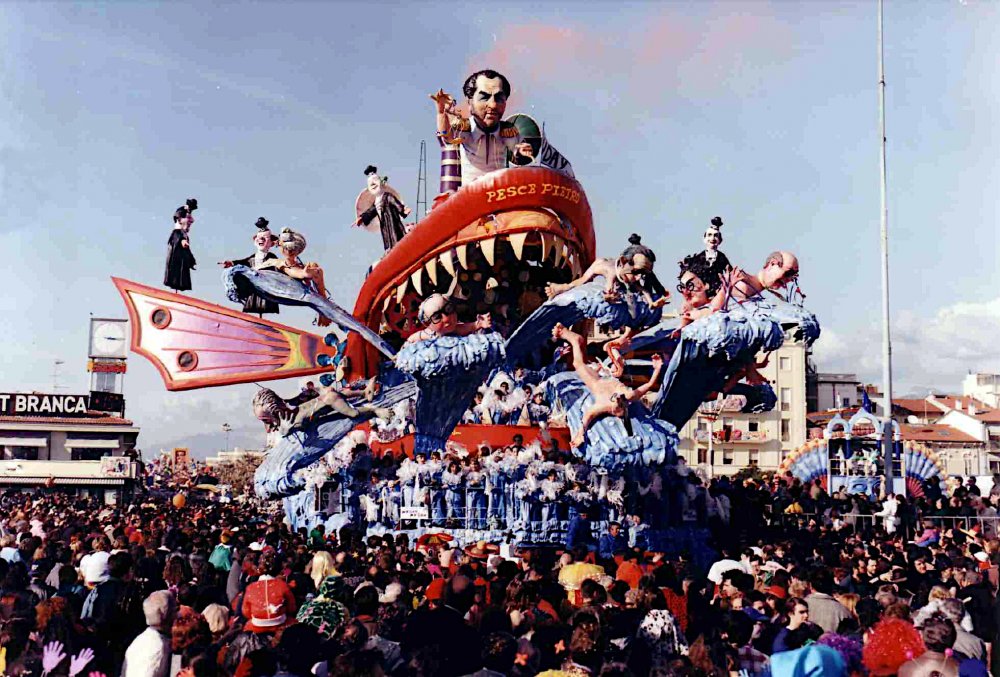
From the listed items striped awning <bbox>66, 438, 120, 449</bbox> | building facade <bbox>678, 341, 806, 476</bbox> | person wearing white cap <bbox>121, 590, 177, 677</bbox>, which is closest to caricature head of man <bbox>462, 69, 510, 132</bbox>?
person wearing white cap <bbox>121, 590, 177, 677</bbox>

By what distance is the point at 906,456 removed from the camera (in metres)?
26.8

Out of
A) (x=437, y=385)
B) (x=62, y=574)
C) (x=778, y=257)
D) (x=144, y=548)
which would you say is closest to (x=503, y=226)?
(x=437, y=385)

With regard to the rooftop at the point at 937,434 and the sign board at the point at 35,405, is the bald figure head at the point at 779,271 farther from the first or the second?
the sign board at the point at 35,405

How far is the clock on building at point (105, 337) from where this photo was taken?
150ft

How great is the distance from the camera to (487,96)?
22.5 metres

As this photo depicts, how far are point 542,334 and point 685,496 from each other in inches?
161

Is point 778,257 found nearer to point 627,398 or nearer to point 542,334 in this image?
point 627,398

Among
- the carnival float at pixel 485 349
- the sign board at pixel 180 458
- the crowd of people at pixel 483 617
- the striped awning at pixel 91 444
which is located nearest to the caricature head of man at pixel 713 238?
the carnival float at pixel 485 349

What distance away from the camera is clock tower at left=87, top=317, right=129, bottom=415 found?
46000 millimetres

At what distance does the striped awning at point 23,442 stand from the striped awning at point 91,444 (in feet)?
4.02

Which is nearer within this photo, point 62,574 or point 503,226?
point 62,574

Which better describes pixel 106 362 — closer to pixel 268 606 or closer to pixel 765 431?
pixel 765 431

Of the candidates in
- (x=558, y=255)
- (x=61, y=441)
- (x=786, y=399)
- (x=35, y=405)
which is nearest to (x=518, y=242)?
(x=558, y=255)

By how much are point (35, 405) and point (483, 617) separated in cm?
5991
